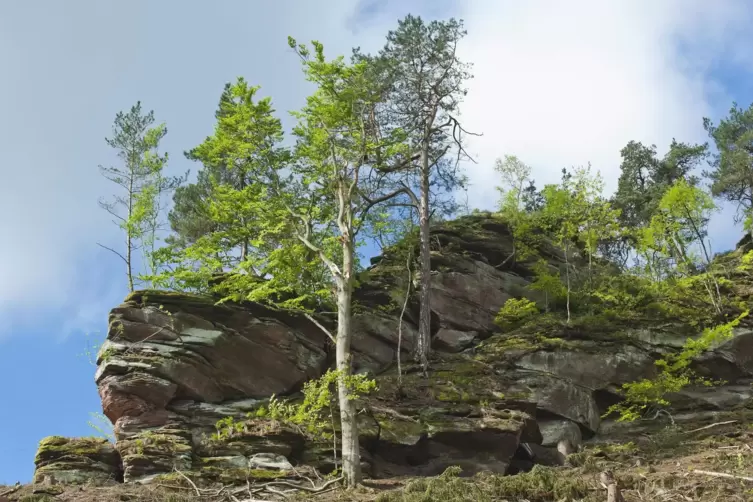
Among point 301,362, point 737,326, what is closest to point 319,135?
point 301,362

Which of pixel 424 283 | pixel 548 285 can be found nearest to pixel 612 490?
pixel 424 283

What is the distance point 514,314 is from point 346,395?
382 inches

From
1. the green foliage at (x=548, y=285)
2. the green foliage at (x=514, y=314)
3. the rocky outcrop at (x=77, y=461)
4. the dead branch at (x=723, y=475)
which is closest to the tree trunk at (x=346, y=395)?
the rocky outcrop at (x=77, y=461)

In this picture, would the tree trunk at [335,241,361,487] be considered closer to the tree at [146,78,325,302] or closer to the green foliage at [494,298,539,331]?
the tree at [146,78,325,302]

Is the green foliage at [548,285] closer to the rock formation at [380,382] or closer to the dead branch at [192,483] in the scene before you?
the rock formation at [380,382]

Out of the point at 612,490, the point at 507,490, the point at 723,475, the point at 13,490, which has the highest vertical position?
the point at 13,490

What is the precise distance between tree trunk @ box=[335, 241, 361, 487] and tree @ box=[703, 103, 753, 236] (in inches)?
1029

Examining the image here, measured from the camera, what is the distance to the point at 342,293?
1515 centimetres

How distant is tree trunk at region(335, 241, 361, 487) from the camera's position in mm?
13317

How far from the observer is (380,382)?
17953mm

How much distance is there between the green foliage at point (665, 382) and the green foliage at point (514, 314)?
4.12m

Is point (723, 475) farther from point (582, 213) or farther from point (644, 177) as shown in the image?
point (644, 177)

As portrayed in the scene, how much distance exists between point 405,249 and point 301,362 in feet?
23.1

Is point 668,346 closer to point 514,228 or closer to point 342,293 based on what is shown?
point 514,228
